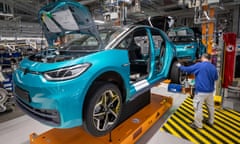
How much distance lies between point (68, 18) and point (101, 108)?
3.57ft

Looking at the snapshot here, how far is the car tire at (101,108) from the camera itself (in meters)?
1.59

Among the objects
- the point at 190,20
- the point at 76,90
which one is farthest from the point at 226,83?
the point at 190,20

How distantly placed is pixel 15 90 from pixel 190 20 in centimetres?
1392

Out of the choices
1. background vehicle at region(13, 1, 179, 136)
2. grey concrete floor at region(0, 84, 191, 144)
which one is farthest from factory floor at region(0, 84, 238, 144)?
background vehicle at region(13, 1, 179, 136)

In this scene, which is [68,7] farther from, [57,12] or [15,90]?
[15,90]

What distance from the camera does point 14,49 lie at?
16.3ft

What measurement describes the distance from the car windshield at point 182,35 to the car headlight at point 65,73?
6374 millimetres

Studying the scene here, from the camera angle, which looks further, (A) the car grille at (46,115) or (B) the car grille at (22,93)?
(B) the car grille at (22,93)

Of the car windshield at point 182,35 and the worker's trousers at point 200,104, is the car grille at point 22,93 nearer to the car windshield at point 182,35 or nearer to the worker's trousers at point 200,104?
the worker's trousers at point 200,104

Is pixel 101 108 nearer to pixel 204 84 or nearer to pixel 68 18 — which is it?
pixel 68 18

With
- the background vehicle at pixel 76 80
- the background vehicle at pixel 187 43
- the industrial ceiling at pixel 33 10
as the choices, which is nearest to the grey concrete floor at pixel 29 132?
the background vehicle at pixel 76 80

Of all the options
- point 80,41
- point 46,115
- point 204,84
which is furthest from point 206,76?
point 46,115

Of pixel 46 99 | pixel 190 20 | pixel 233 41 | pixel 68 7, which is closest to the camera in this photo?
pixel 46 99

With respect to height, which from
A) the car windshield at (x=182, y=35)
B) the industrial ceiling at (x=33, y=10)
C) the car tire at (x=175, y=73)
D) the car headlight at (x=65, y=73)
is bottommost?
the car tire at (x=175, y=73)
